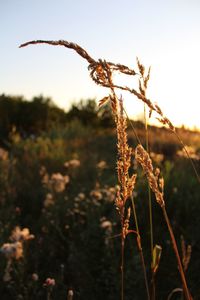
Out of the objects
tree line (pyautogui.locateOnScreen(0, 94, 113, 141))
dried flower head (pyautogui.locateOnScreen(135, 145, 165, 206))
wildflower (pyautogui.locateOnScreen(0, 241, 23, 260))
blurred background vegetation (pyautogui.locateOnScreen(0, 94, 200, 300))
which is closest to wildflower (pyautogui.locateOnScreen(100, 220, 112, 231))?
blurred background vegetation (pyautogui.locateOnScreen(0, 94, 200, 300))

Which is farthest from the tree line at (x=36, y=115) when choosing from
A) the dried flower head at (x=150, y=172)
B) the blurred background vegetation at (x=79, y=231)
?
the dried flower head at (x=150, y=172)

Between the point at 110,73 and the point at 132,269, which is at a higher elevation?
the point at 110,73

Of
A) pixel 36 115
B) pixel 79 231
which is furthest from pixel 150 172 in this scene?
pixel 36 115

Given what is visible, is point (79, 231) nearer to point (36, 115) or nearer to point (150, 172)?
point (150, 172)

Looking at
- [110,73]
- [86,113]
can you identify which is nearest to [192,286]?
[110,73]

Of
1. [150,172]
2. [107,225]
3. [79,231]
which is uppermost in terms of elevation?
[150,172]

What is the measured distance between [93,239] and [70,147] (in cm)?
558

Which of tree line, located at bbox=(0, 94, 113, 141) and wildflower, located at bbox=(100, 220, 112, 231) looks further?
tree line, located at bbox=(0, 94, 113, 141)

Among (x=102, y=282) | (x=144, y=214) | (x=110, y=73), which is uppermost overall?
(x=110, y=73)

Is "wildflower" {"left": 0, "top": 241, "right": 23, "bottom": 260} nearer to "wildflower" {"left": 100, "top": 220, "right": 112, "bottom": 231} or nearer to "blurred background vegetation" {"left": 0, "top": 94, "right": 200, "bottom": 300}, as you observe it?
"blurred background vegetation" {"left": 0, "top": 94, "right": 200, "bottom": 300}

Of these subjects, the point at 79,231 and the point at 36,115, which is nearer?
the point at 79,231

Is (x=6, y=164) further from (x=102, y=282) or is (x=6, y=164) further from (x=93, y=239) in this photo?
(x=102, y=282)

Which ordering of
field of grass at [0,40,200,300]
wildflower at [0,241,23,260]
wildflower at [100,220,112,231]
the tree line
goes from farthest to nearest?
the tree line
wildflower at [100,220,112,231]
wildflower at [0,241,23,260]
field of grass at [0,40,200,300]

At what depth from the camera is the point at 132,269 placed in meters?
3.46
